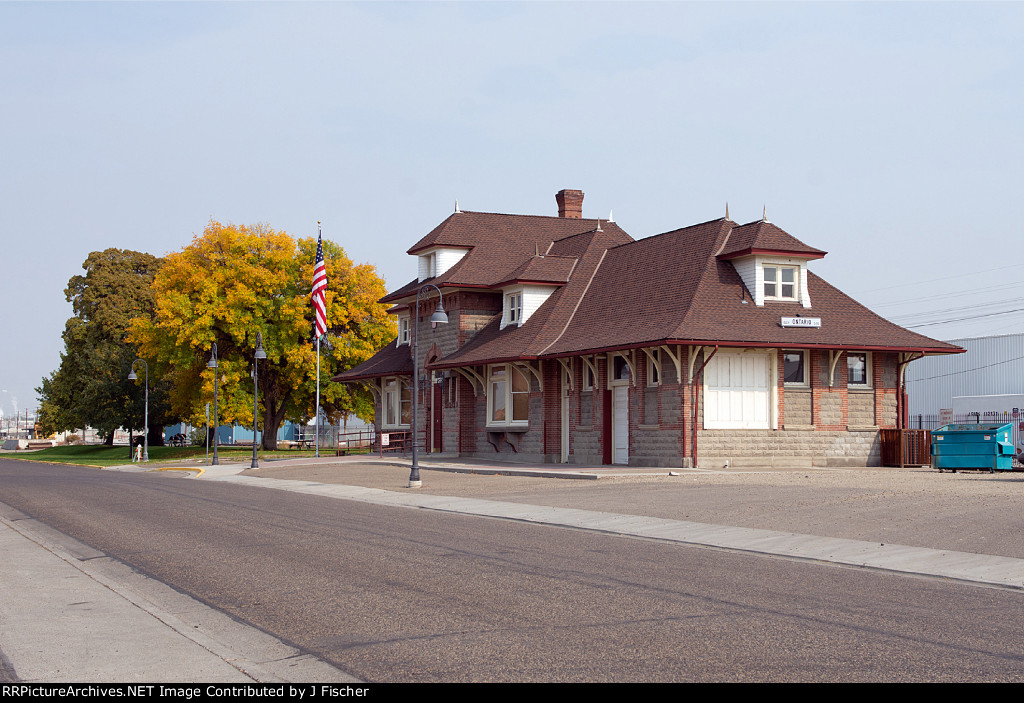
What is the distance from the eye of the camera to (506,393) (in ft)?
128

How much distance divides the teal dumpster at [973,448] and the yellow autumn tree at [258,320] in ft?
110

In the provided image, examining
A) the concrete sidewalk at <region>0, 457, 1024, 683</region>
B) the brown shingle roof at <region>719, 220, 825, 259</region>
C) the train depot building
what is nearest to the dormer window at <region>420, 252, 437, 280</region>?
the train depot building

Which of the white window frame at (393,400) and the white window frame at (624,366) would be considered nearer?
the white window frame at (624,366)

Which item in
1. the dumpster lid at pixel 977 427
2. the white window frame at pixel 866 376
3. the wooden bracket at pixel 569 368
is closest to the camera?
the dumpster lid at pixel 977 427

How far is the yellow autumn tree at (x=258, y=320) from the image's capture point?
181 feet

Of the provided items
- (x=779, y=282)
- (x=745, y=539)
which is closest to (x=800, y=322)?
(x=779, y=282)

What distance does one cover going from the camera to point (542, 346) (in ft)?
119

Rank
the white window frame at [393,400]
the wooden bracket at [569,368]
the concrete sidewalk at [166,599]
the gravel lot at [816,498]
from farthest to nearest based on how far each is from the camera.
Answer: the white window frame at [393,400] → the wooden bracket at [569,368] → the gravel lot at [816,498] → the concrete sidewalk at [166,599]

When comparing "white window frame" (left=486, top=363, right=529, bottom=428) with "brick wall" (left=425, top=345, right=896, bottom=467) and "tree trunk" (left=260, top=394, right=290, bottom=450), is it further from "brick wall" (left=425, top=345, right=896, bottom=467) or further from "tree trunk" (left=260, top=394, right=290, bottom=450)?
"tree trunk" (left=260, top=394, right=290, bottom=450)

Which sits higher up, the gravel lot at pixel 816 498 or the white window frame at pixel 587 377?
the white window frame at pixel 587 377

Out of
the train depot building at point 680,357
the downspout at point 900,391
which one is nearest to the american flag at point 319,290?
the train depot building at point 680,357

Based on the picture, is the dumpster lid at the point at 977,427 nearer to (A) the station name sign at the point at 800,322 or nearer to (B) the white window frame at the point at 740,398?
(A) the station name sign at the point at 800,322
